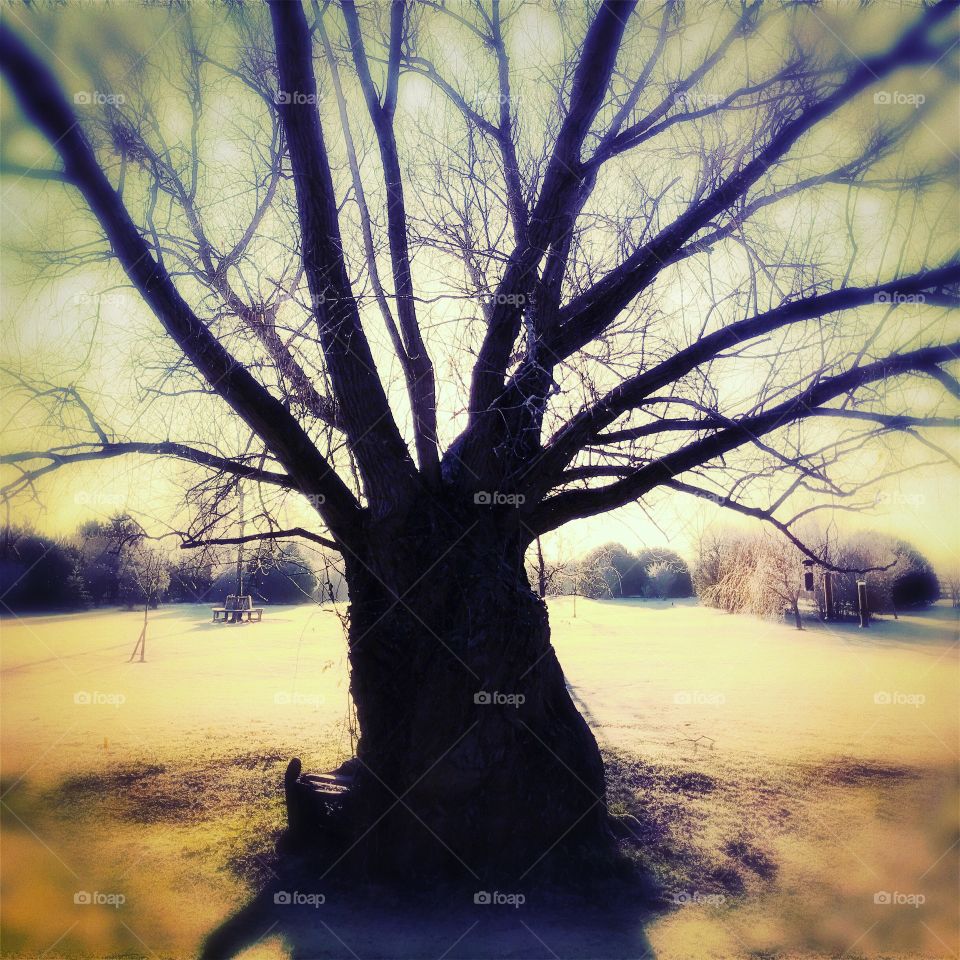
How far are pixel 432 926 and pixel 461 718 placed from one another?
4.12 ft

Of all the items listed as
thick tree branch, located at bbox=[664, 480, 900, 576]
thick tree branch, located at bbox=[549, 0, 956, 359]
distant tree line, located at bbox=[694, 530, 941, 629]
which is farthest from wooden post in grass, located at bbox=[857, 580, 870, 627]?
thick tree branch, located at bbox=[549, 0, 956, 359]

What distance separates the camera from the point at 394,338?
18.9ft

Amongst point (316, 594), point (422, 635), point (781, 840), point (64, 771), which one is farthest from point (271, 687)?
point (781, 840)

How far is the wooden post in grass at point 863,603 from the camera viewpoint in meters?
15.8

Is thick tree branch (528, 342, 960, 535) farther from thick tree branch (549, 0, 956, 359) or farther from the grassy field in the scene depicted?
the grassy field

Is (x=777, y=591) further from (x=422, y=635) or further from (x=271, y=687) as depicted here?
(x=422, y=635)

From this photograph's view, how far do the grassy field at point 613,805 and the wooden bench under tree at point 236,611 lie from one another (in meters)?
7.87

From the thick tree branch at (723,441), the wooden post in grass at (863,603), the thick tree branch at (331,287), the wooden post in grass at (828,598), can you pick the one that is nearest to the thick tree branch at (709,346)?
the thick tree branch at (723,441)

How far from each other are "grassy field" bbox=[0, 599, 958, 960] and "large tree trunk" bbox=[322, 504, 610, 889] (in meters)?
0.41

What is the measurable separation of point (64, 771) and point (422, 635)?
5112 millimetres

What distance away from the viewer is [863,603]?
16.4 m

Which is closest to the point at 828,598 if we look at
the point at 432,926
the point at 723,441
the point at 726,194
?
the point at 723,441

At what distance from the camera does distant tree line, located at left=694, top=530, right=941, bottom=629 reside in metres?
12.6

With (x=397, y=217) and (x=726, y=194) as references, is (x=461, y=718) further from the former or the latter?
Result: (x=726, y=194)
